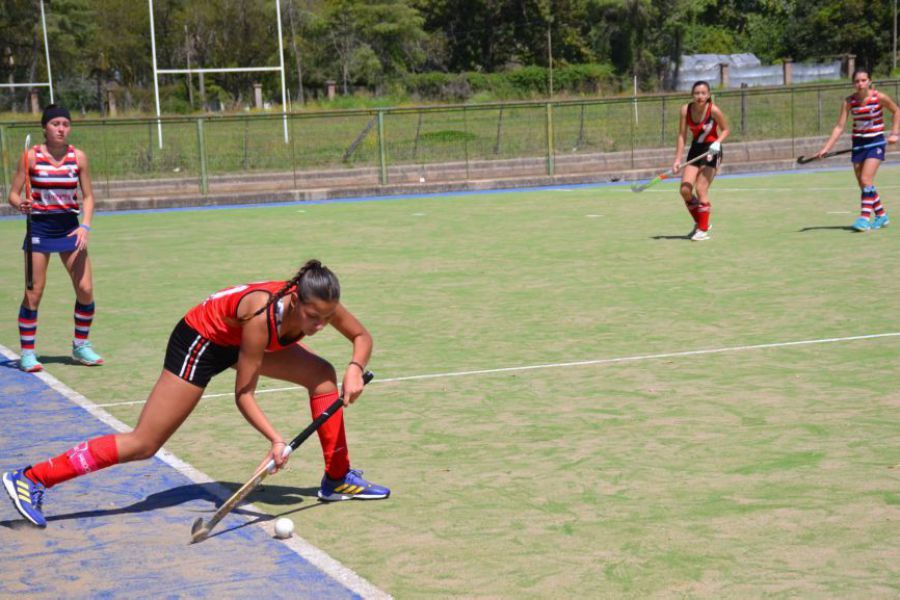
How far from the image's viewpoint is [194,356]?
5730 mm

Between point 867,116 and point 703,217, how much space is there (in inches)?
90.8

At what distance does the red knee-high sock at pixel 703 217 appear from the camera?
53.8 feet

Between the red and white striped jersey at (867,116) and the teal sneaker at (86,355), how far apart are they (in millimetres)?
10146

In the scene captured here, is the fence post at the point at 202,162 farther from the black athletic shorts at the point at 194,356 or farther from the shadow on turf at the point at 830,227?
the black athletic shorts at the point at 194,356

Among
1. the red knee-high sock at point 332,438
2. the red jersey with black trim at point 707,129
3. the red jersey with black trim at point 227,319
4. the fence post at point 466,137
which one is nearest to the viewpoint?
the red jersey with black trim at point 227,319

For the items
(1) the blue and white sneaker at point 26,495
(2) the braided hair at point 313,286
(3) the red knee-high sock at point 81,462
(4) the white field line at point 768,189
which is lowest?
(4) the white field line at point 768,189

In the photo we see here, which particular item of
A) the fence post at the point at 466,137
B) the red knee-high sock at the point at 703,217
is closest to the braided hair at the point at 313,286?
the red knee-high sock at the point at 703,217

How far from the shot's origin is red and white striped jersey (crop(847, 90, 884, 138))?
53.2ft

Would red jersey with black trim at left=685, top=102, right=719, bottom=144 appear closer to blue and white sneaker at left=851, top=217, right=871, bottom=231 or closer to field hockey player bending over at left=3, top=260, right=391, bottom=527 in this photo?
blue and white sneaker at left=851, top=217, right=871, bottom=231

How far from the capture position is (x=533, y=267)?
14633 millimetres

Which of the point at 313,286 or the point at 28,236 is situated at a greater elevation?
the point at 313,286

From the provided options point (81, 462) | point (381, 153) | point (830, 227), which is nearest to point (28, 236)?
point (81, 462)

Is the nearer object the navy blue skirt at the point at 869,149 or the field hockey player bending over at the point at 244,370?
the field hockey player bending over at the point at 244,370

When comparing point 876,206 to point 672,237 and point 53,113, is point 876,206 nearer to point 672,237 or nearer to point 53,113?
point 672,237
